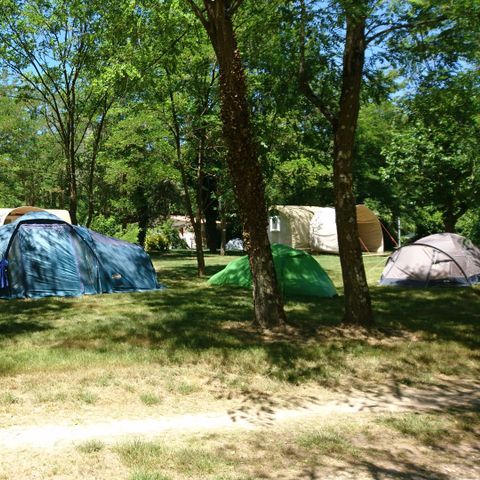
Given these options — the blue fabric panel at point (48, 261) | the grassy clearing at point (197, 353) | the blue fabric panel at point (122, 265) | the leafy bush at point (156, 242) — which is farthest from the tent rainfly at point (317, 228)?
the grassy clearing at point (197, 353)

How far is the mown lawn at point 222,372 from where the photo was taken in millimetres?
4242

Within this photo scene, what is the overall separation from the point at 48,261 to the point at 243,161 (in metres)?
6.62

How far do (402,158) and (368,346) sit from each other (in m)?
13.8

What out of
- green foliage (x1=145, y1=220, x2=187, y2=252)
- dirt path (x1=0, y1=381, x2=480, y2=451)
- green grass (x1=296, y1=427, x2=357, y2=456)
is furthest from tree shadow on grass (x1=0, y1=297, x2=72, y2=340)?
green foliage (x1=145, y1=220, x2=187, y2=252)

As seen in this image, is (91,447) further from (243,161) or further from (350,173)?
(350,173)

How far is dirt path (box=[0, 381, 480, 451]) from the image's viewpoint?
464cm

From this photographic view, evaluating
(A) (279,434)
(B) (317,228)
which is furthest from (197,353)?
(B) (317,228)

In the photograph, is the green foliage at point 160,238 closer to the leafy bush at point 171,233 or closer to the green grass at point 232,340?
the leafy bush at point 171,233

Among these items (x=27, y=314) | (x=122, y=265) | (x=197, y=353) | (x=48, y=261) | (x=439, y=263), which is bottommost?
(x=197, y=353)

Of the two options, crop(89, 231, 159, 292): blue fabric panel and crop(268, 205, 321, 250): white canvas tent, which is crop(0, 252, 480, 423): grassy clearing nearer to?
crop(89, 231, 159, 292): blue fabric panel

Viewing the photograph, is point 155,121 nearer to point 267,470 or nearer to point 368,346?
point 368,346

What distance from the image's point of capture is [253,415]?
5281mm

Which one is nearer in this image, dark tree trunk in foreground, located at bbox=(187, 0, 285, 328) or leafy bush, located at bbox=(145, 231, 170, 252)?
dark tree trunk in foreground, located at bbox=(187, 0, 285, 328)

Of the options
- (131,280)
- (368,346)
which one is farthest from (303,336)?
(131,280)
